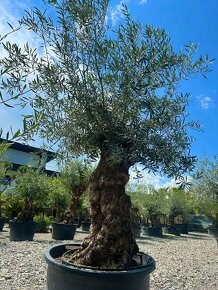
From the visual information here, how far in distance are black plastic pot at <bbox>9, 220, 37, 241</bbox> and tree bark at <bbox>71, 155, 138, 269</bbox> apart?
8.33 metres

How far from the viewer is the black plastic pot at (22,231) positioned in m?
11.9

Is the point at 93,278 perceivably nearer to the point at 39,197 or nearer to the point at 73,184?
the point at 39,197

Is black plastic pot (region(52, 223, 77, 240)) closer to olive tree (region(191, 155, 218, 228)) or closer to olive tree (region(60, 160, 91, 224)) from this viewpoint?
olive tree (region(60, 160, 91, 224))

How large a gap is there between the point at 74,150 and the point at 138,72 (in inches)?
65.1

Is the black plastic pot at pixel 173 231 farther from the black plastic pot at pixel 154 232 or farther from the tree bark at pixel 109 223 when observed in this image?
the tree bark at pixel 109 223

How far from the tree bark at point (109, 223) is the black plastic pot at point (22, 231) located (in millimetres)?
8327

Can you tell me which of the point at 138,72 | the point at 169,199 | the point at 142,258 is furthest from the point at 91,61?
the point at 169,199

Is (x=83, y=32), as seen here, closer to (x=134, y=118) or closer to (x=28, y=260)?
(x=134, y=118)

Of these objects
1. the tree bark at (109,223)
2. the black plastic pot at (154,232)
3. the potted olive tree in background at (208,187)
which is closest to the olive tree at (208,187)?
the potted olive tree in background at (208,187)

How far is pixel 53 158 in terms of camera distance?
4.88 metres

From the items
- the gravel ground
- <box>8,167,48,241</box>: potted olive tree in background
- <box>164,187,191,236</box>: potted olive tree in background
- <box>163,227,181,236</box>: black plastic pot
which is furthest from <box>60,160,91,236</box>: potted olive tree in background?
<box>164,187,191,236</box>: potted olive tree in background

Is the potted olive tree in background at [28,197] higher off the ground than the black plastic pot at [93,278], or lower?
higher

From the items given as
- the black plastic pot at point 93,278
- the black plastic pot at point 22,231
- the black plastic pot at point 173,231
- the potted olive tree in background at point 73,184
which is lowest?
the black plastic pot at point 93,278

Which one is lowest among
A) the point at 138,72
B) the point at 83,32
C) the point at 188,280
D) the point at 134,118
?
the point at 188,280
